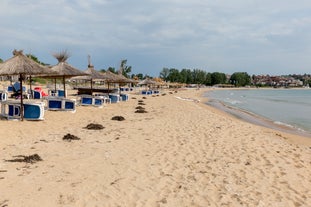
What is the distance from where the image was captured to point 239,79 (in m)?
162

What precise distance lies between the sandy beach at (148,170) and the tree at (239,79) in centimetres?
15949

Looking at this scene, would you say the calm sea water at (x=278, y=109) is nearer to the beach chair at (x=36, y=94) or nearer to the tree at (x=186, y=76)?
the beach chair at (x=36, y=94)

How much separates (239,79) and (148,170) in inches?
6462

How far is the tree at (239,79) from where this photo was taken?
6406 inches

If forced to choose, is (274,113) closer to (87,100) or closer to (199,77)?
(87,100)

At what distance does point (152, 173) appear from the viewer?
18.2 ft

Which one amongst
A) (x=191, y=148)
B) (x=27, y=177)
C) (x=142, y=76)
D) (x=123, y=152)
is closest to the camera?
(x=27, y=177)

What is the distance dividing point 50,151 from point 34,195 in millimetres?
2600

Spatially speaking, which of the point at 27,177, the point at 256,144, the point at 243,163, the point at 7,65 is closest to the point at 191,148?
the point at 243,163

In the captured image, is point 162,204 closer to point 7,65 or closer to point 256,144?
point 256,144

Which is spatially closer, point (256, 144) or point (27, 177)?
point (27, 177)

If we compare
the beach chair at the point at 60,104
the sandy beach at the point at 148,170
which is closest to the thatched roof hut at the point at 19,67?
→ the sandy beach at the point at 148,170

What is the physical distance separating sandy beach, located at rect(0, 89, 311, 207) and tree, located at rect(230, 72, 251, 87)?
159 meters

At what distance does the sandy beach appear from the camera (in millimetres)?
4402
